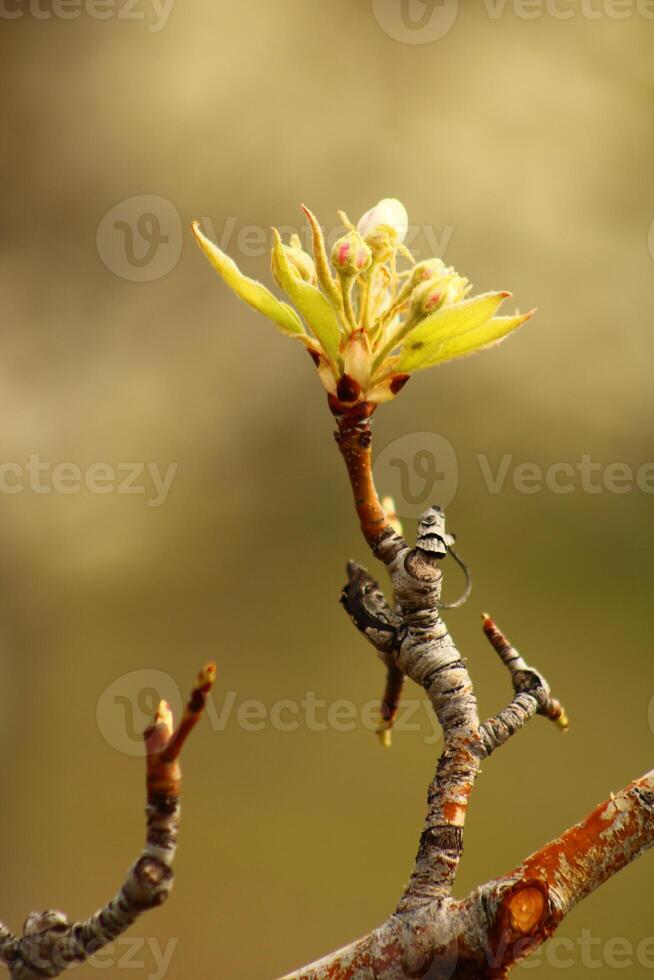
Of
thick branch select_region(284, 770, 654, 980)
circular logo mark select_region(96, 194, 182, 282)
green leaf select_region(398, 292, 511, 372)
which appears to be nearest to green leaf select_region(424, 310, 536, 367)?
green leaf select_region(398, 292, 511, 372)

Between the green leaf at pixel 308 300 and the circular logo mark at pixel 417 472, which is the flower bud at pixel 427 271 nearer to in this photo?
the green leaf at pixel 308 300

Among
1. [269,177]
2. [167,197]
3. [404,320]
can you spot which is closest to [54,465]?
[167,197]

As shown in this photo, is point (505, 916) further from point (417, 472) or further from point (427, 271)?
point (417, 472)

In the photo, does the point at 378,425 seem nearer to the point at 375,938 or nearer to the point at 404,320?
the point at 404,320

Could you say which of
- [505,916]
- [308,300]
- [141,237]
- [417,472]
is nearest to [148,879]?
[505,916]

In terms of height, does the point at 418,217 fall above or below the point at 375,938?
above

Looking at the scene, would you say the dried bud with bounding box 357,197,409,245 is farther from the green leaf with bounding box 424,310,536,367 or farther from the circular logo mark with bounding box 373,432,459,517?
→ the circular logo mark with bounding box 373,432,459,517
